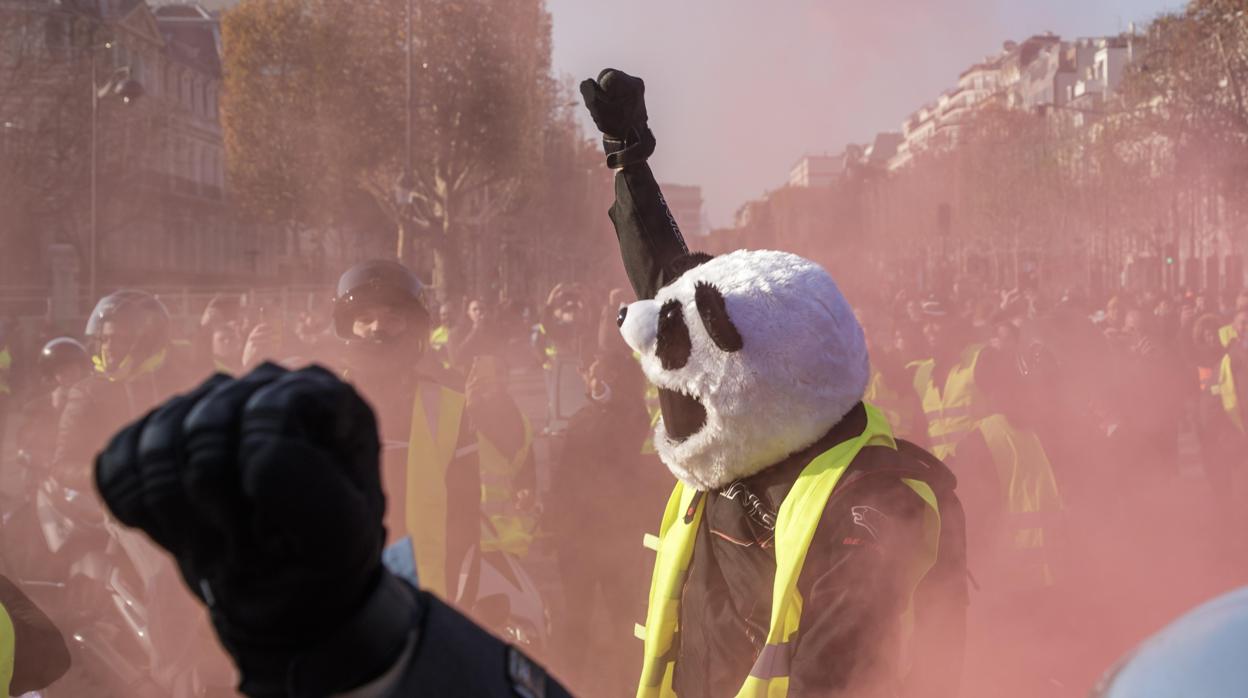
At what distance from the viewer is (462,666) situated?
921 millimetres

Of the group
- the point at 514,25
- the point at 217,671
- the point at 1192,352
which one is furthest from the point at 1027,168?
the point at 217,671

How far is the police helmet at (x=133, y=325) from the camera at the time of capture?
5184mm

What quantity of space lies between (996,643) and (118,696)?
3817 mm

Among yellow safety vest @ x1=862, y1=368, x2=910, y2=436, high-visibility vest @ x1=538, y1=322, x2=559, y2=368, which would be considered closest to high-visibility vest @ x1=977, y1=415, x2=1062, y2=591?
yellow safety vest @ x1=862, y1=368, x2=910, y2=436

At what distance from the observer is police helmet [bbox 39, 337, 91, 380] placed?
21.9ft

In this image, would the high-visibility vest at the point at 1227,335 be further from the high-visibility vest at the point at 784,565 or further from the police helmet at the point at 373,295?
the high-visibility vest at the point at 784,565

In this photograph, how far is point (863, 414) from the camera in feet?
6.89

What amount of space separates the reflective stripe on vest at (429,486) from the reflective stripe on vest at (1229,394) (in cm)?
Answer: 755

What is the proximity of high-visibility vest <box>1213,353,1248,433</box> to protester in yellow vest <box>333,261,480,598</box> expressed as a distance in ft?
24.3

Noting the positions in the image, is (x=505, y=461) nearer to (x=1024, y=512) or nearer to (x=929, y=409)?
(x=1024, y=512)

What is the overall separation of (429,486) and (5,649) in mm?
1348

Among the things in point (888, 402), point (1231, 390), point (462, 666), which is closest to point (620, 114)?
point (462, 666)

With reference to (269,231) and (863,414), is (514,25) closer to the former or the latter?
(863,414)

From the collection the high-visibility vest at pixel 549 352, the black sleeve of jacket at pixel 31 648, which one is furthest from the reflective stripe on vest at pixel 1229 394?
the black sleeve of jacket at pixel 31 648
